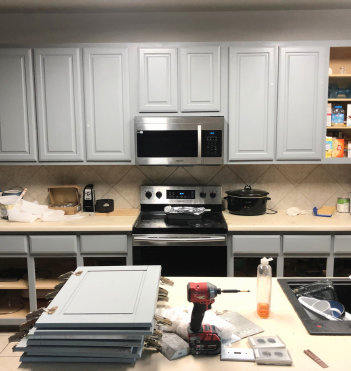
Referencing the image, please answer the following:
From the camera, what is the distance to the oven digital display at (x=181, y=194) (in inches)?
123

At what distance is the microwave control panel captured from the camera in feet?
9.11

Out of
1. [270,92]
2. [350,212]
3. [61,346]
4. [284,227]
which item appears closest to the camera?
[61,346]

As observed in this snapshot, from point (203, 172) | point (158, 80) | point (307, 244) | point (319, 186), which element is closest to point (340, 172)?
point (319, 186)

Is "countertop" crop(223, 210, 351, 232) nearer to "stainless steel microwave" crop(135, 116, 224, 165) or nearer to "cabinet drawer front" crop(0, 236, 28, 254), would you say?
"stainless steel microwave" crop(135, 116, 224, 165)

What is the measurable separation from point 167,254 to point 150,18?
2053 millimetres

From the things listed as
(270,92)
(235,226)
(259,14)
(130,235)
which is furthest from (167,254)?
(259,14)

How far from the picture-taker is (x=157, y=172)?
3.24 meters

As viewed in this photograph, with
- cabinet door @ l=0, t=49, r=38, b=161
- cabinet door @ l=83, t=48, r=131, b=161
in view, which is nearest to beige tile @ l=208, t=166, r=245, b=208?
cabinet door @ l=83, t=48, r=131, b=161

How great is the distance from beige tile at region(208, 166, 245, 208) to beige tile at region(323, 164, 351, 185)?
81 cm

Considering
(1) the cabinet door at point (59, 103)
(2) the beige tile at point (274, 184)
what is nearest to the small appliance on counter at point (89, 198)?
(1) the cabinet door at point (59, 103)

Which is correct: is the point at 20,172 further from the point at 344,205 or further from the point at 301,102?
the point at 344,205

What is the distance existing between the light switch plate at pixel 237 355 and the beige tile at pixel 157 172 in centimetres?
224

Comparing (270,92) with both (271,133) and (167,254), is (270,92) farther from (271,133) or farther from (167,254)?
(167,254)

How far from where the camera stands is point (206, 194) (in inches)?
122
